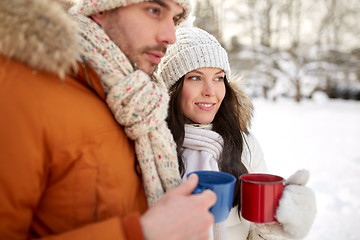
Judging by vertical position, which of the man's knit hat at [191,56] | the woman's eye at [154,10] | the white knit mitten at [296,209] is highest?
the woman's eye at [154,10]

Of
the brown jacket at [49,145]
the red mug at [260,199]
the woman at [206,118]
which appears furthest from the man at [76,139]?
the woman at [206,118]

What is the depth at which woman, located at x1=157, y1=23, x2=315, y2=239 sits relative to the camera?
1862 mm

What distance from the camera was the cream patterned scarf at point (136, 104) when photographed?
3.72 ft

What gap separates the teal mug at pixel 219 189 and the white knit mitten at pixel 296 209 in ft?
1.07

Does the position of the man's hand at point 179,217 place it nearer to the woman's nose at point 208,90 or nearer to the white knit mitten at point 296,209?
the white knit mitten at point 296,209

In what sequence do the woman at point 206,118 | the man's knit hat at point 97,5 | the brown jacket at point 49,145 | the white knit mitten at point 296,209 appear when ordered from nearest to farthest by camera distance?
1. the brown jacket at point 49,145
2. the man's knit hat at point 97,5
3. the white knit mitten at point 296,209
4. the woman at point 206,118

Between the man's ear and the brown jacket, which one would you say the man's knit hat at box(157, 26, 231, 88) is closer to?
the man's ear

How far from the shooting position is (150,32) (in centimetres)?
129

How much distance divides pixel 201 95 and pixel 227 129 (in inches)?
13.3

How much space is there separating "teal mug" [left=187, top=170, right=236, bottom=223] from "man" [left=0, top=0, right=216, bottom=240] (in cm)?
A: 7

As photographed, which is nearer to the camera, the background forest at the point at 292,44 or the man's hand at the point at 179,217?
the man's hand at the point at 179,217

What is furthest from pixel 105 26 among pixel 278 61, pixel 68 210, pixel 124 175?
pixel 278 61

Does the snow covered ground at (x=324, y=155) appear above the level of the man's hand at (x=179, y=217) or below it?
below

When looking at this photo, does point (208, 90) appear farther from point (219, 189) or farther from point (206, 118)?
point (219, 189)
